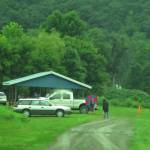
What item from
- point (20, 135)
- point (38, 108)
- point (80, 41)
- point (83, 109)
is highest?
point (80, 41)

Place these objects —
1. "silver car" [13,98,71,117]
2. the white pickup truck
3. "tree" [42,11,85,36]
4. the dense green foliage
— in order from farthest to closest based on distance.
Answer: "tree" [42,11,85,36] → the dense green foliage → the white pickup truck → "silver car" [13,98,71,117]

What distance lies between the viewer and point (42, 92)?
65500mm

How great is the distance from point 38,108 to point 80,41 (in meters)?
37.5

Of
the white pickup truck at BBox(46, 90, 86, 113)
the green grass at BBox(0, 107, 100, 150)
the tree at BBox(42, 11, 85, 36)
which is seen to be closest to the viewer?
the green grass at BBox(0, 107, 100, 150)

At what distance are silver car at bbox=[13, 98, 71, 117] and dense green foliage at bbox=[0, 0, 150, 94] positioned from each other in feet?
74.7

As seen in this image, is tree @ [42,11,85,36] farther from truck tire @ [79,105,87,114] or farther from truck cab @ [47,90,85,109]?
truck tire @ [79,105,87,114]

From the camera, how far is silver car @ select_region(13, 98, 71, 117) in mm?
45688

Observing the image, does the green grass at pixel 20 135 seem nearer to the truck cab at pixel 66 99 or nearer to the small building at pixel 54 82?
the truck cab at pixel 66 99

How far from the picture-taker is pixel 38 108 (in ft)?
150

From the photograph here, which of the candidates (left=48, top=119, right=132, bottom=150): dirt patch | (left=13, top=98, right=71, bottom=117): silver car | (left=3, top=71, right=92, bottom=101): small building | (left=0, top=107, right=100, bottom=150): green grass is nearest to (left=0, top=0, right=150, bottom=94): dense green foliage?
(left=3, top=71, right=92, bottom=101): small building

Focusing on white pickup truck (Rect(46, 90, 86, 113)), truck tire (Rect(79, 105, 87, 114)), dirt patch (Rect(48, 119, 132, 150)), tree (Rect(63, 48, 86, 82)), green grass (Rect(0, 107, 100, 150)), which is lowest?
dirt patch (Rect(48, 119, 132, 150))

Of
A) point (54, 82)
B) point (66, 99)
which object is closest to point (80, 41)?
point (54, 82)

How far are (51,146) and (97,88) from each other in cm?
5978

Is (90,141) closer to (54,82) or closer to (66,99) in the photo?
(66,99)
